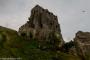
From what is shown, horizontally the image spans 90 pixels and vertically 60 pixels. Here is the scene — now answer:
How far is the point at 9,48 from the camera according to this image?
18688 centimetres

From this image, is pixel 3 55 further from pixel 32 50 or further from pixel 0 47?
pixel 32 50

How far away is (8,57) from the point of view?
17062 cm

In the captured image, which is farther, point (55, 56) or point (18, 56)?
point (55, 56)

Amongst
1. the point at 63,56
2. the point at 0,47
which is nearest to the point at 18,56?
the point at 0,47

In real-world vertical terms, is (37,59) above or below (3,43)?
below

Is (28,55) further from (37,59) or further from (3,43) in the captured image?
(3,43)

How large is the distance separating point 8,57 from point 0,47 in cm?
1973

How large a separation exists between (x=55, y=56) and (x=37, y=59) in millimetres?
15855

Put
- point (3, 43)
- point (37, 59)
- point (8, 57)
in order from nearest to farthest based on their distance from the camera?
point (8, 57) < point (37, 59) < point (3, 43)

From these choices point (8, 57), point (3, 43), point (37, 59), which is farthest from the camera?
point (3, 43)

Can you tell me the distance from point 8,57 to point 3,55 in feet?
12.9

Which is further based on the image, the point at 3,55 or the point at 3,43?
the point at 3,43

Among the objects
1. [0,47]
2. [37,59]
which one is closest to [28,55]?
[37,59]

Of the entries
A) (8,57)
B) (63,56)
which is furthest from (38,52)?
(8,57)
